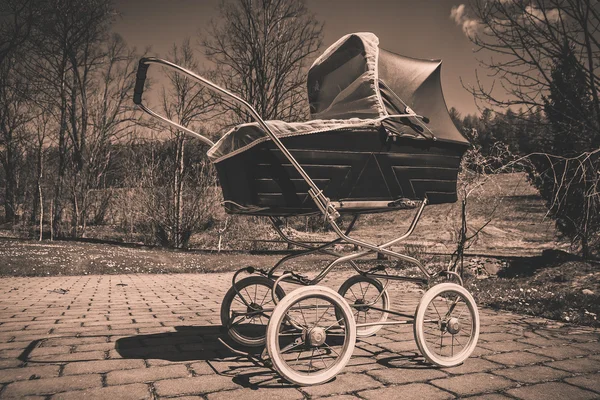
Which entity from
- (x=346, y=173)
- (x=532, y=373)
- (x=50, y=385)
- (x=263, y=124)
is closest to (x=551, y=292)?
(x=532, y=373)

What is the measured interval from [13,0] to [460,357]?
17342mm

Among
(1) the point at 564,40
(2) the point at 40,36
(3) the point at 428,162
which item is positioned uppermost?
(2) the point at 40,36

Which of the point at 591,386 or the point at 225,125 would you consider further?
the point at 225,125

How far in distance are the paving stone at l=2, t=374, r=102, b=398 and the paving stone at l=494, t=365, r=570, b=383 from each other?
2410mm

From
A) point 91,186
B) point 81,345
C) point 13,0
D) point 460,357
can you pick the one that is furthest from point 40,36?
point 460,357

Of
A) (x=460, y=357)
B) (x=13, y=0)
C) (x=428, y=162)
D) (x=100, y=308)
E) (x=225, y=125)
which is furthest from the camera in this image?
(x=225, y=125)

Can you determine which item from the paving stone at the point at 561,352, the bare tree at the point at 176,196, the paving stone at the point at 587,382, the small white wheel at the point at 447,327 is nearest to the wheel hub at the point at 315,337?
the small white wheel at the point at 447,327

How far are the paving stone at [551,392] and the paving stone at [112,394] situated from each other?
1980mm

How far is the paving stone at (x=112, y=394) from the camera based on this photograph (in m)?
2.33

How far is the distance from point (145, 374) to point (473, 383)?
1.93 metres

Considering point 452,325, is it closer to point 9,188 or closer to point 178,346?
point 178,346

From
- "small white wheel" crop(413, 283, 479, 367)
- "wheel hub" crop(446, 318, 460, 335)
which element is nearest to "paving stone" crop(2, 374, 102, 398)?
"small white wheel" crop(413, 283, 479, 367)

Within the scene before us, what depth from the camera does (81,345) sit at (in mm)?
3352

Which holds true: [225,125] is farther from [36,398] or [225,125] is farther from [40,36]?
[36,398]
